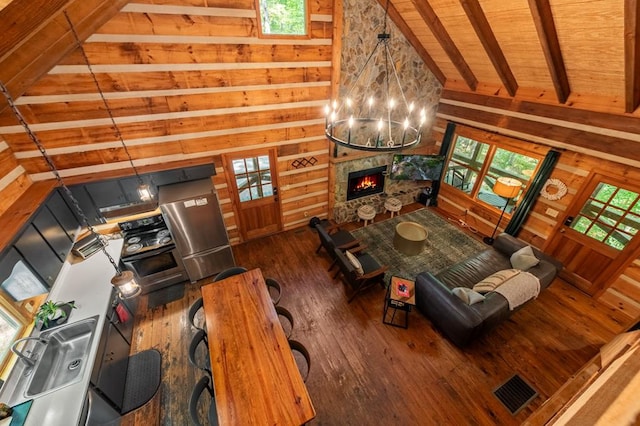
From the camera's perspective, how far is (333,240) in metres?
4.84

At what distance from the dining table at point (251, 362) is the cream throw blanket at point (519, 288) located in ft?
9.66

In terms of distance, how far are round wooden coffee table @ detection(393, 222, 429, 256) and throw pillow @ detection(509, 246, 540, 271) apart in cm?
142

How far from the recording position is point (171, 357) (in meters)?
3.49

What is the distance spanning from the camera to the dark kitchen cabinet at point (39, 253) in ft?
7.89

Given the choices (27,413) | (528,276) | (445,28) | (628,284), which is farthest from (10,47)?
(628,284)

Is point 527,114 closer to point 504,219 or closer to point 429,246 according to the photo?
point 504,219

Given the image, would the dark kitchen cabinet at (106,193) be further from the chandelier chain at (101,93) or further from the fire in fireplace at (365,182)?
the fire in fireplace at (365,182)

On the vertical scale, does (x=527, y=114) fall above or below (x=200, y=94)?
below

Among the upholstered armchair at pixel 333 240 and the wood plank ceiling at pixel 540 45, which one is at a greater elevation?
the wood plank ceiling at pixel 540 45

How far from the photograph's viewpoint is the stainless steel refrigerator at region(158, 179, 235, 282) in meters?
3.85

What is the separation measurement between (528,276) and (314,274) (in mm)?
3347

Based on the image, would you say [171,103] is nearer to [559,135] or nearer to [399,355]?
[399,355]

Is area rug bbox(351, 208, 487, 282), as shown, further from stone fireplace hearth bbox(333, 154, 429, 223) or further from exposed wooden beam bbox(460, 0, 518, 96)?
exposed wooden beam bbox(460, 0, 518, 96)

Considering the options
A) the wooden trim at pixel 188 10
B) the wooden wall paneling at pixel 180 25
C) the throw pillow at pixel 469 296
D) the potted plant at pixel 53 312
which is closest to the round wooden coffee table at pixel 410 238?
the throw pillow at pixel 469 296
